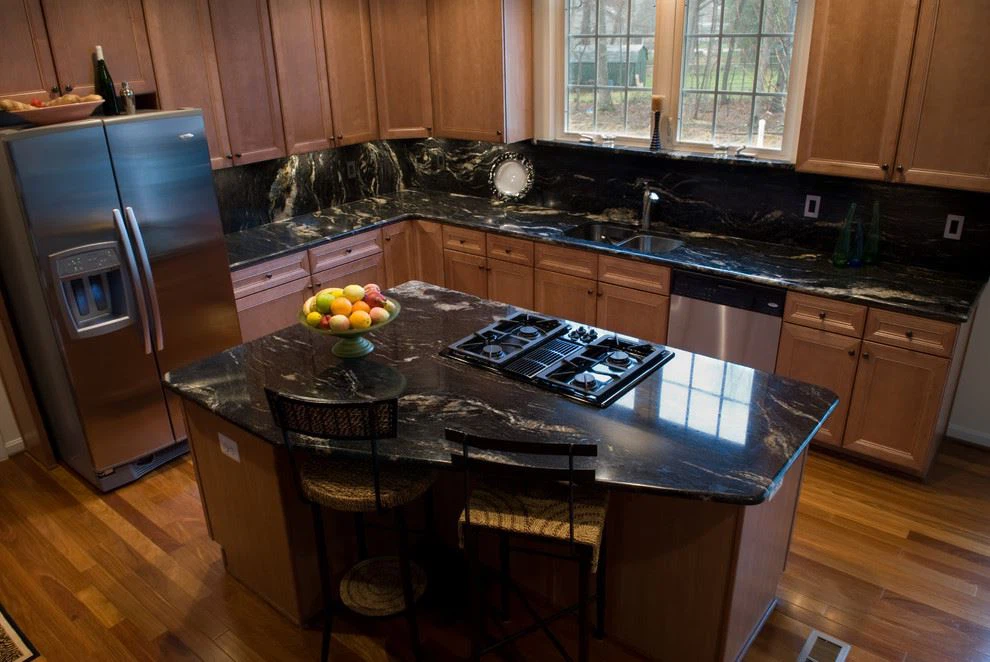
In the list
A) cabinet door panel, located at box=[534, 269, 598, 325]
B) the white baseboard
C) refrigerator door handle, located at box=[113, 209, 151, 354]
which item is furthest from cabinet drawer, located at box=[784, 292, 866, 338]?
refrigerator door handle, located at box=[113, 209, 151, 354]

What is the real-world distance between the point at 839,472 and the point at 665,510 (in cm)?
179

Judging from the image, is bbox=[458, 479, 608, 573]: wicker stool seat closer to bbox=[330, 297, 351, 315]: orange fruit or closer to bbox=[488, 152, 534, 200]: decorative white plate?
bbox=[330, 297, 351, 315]: orange fruit

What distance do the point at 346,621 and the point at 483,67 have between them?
338 centimetres

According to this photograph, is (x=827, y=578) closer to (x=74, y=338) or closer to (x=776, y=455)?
(x=776, y=455)

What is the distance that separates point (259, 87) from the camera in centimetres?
437

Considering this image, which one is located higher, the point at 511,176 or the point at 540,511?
the point at 511,176

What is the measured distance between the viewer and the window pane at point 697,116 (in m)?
4.28

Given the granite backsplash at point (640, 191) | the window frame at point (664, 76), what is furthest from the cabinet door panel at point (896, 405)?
the window frame at point (664, 76)

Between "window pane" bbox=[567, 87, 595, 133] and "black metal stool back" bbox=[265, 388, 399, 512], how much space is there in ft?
10.4

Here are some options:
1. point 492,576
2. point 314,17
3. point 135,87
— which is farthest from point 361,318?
point 314,17

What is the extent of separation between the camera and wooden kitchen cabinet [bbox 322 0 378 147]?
4.71 metres

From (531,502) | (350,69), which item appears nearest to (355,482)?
(531,502)

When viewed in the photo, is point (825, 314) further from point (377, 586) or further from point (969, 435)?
point (377, 586)

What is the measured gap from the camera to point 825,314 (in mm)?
3537
